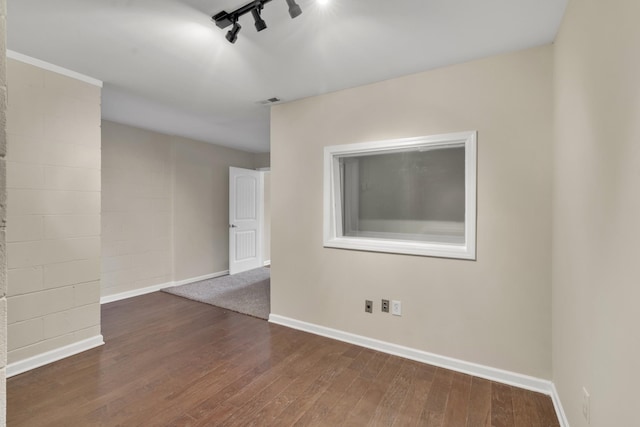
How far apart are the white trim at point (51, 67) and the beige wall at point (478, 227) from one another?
1.88 meters

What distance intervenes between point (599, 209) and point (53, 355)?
3.80 metres

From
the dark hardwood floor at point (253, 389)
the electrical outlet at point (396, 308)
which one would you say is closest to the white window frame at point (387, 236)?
the electrical outlet at point (396, 308)

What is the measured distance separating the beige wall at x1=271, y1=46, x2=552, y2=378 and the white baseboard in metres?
0.05

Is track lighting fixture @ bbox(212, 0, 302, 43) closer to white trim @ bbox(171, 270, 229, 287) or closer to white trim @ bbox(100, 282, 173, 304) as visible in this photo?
white trim @ bbox(100, 282, 173, 304)

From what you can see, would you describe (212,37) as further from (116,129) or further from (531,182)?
(116,129)

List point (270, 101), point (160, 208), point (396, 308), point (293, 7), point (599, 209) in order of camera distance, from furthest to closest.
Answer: point (160, 208) → point (270, 101) → point (396, 308) → point (293, 7) → point (599, 209)

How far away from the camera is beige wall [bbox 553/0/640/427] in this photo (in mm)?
983

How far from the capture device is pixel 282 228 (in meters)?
3.30

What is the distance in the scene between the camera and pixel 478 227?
2.31 m

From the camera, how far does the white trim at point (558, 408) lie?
1734 mm

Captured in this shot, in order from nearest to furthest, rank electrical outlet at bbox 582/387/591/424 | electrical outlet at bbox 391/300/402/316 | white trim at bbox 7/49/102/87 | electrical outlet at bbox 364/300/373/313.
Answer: electrical outlet at bbox 582/387/591/424 < white trim at bbox 7/49/102/87 < electrical outlet at bbox 391/300/402/316 < electrical outlet at bbox 364/300/373/313

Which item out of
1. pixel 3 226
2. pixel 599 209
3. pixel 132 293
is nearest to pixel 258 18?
pixel 3 226

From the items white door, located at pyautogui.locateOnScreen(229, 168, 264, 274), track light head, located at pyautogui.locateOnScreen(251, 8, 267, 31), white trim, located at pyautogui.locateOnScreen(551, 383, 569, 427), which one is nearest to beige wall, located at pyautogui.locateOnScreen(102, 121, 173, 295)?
white door, located at pyautogui.locateOnScreen(229, 168, 264, 274)

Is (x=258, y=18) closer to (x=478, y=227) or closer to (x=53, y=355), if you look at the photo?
(x=478, y=227)
